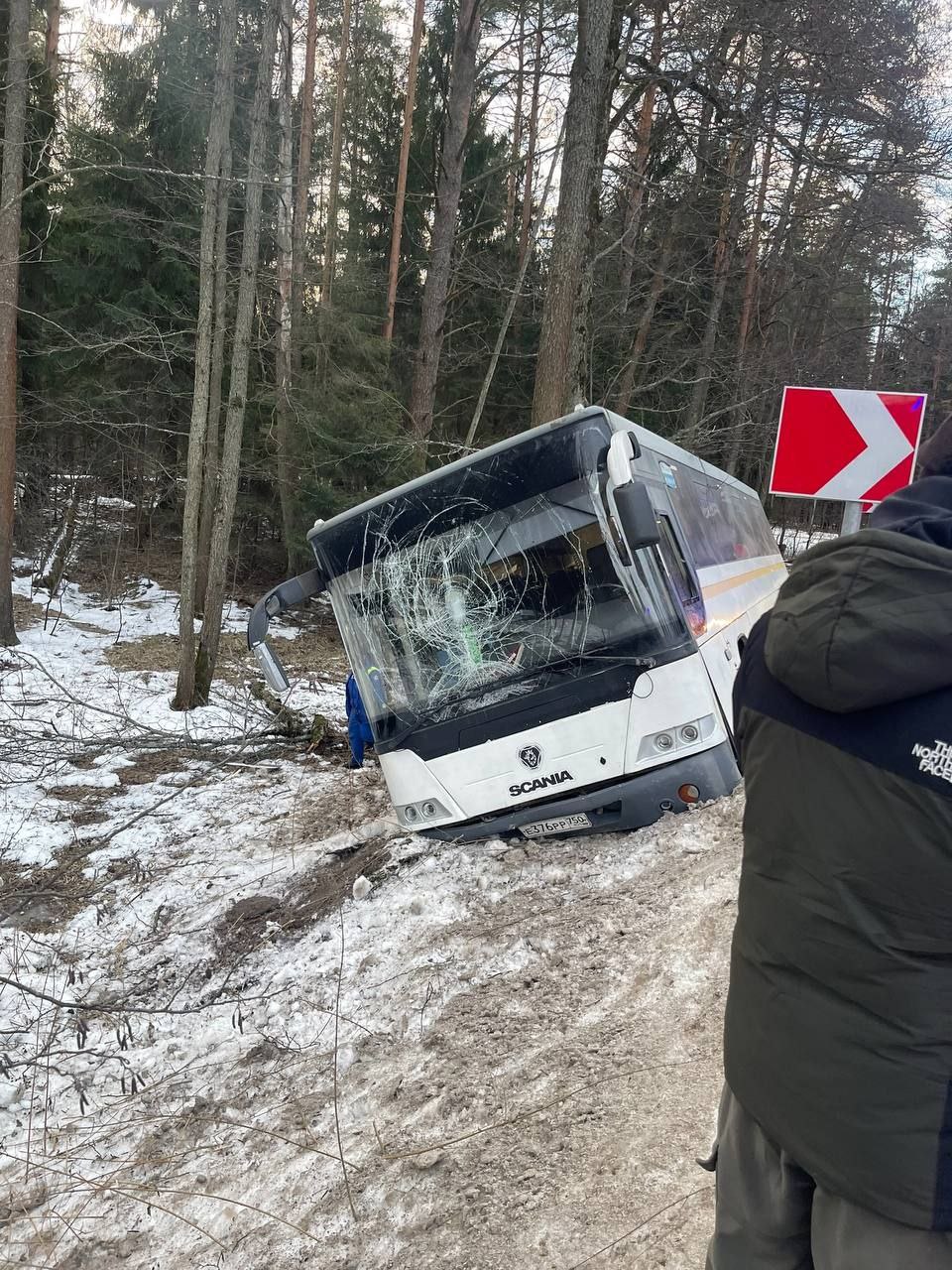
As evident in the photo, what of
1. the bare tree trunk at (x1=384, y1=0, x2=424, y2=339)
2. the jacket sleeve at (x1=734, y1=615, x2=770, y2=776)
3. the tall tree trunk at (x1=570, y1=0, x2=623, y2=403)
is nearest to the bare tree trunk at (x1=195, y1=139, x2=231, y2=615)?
the tall tree trunk at (x1=570, y1=0, x2=623, y2=403)

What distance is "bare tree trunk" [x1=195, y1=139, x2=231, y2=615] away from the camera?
13.1 meters

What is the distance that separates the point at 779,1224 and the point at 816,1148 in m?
0.21

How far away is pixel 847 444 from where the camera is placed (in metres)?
5.53

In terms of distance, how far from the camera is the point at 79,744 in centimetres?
1042

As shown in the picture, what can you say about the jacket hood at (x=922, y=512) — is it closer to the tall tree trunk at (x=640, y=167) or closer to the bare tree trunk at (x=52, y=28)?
the tall tree trunk at (x=640, y=167)

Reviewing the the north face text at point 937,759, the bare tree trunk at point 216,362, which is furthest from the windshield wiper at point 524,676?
the bare tree trunk at point 216,362

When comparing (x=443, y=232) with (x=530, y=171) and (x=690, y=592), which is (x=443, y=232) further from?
(x=690, y=592)

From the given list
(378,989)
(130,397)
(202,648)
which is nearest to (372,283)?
(130,397)

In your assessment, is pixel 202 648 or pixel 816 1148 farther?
pixel 202 648

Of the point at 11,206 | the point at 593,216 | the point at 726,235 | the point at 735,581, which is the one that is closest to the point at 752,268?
the point at 726,235

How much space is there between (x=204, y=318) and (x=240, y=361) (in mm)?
861

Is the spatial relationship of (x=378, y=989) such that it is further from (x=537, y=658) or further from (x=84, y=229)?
(x=84, y=229)

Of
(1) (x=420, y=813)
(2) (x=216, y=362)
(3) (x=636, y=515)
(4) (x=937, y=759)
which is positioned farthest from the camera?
(2) (x=216, y=362)

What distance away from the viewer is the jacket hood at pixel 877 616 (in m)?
1.31
